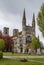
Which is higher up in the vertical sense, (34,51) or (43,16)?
(43,16)

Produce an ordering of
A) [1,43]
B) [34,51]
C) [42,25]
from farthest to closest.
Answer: [34,51] < [1,43] < [42,25]

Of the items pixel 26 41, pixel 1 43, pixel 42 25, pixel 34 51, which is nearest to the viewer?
pixel 42 25

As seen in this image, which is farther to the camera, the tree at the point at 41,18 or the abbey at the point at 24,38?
the abbey at the point at 24,38

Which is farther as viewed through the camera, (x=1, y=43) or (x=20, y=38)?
(x=20, y=38)

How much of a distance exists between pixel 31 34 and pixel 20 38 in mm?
6248

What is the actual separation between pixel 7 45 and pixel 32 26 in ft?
51.6

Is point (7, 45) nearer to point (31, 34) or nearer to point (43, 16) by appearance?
point (31, 34)

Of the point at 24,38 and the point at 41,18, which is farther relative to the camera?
the point at 24,38

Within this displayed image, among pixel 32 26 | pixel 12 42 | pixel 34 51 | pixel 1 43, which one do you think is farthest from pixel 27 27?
pixel 1 43

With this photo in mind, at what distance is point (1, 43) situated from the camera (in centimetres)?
4388

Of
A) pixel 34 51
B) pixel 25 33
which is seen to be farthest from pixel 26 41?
pixel 34 51

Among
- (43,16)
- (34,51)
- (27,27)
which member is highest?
(27,27)

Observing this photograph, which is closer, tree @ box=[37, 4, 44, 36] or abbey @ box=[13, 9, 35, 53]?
tree @ box=[37, 4, 44, 36]

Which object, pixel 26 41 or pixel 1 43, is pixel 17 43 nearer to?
pixel 26 41
